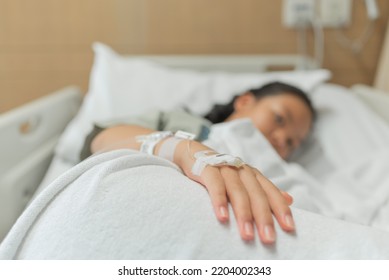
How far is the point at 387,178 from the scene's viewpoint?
1.10 meters

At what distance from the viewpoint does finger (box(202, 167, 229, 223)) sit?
48cm

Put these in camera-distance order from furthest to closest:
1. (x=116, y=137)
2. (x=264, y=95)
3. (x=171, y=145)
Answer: (x=264, y=95) → (x=116, y=137) → (x=171, y=145)

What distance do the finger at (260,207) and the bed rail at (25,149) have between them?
0.64 m

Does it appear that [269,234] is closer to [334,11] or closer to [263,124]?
[263,124]

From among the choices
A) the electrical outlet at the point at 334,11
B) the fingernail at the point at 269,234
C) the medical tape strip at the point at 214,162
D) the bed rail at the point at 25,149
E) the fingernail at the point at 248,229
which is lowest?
the bed rail at the point at 25,149

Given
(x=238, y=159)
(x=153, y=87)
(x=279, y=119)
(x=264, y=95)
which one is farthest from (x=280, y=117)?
(x=238, y=159)

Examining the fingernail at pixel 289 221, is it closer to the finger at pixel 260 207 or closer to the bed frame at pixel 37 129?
the finger at pixel 260 207

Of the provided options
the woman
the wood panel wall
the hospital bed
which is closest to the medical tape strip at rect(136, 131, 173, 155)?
the woman

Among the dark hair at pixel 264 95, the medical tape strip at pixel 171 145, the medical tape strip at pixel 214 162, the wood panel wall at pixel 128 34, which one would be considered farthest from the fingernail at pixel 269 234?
the wood panel wall at pixel 128 34

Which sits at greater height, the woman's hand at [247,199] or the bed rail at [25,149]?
the woman's hand at [247,199]

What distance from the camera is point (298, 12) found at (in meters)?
1.66

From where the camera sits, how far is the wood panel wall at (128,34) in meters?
1.65

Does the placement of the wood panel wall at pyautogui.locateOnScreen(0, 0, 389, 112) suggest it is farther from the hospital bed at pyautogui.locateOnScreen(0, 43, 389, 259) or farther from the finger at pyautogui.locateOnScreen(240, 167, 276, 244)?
the finger at pyautogui.locateOnScreen(240, 167, 276, 244)

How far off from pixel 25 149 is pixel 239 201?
866mm
